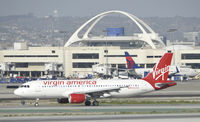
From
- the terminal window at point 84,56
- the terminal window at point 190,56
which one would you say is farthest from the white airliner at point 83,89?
the terminal window at point 84,56

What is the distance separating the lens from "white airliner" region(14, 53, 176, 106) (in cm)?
7431

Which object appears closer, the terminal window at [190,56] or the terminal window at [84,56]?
the terminal window at [190,56]

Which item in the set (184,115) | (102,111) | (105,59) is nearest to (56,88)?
(102,111)

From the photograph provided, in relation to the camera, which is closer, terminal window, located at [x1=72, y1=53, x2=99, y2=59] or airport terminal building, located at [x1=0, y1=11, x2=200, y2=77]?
airport terminal building, located at [x1=0, y1=11, x2=200, y2=77]

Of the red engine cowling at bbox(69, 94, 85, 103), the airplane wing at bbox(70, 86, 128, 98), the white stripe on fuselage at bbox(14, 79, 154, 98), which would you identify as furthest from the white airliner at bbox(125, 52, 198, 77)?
the red engine cowling at bbox(69, 94, 85, 103)

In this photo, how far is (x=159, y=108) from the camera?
6844 cm

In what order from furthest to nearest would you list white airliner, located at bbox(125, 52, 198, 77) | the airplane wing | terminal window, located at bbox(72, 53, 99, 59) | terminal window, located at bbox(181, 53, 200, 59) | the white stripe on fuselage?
terminal window, located at bbox(72, 53, 99, 59) → terminal window, located at bbox(181, 53, 200, 59) → white airliner, located at bbox(125, 52, 198, 77) → the white stripe on fuselage → the airplane wing

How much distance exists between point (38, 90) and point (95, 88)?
26.7ft

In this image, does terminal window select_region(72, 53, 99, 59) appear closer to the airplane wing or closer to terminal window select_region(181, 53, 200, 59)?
terminal window select_region(181, 53, 200, 59)

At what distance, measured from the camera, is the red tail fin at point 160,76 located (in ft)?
257

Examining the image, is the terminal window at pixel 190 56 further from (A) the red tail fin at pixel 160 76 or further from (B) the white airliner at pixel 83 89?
(B) the white airliner at pixel 83 89

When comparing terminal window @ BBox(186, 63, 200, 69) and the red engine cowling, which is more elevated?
terminal window @ BBox(186, 63, 200, 69)

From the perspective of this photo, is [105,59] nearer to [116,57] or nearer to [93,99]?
[116,57]

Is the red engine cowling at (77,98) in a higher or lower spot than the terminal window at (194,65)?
lower
